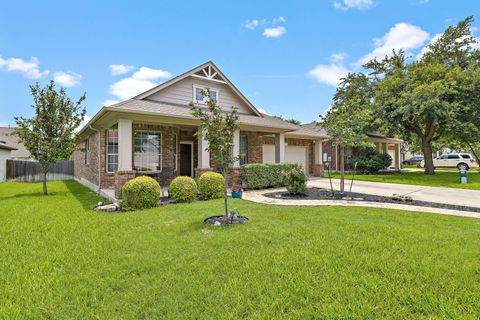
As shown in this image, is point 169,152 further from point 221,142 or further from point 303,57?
point 303,57

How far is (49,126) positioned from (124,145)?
490cm

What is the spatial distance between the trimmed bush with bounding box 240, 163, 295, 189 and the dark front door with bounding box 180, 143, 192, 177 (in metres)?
3.56

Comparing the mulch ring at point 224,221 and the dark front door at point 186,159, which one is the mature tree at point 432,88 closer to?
the dark front door at point 186,159

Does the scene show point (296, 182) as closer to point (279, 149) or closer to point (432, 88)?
point (279, 149)

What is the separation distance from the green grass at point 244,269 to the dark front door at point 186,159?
741 cm

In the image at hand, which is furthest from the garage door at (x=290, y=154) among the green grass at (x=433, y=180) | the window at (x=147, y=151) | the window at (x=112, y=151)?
the window at (x=112, y=151)

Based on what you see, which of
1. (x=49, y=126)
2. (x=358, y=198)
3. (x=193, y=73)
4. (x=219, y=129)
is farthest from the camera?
(x=193, y=73)

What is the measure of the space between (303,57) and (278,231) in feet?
34.3

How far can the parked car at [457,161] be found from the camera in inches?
973

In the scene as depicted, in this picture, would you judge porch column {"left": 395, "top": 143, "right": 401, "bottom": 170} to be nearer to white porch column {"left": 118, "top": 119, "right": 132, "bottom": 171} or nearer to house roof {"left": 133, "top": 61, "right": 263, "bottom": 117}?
house roof {"left": 133, "top": 61, "right": 263, "bottom": 117}

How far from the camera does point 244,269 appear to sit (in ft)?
11.3

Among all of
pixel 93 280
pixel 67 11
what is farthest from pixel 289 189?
pixel 67 11

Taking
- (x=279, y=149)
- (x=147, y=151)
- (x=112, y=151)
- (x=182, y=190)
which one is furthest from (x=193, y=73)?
(x=182, y=190)

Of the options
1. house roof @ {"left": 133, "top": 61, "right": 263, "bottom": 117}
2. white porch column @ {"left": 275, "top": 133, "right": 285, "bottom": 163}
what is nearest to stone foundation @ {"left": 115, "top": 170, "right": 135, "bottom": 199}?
house roof @ {"left": 133, "top": 61, "right": 263, "bottom": 117}
